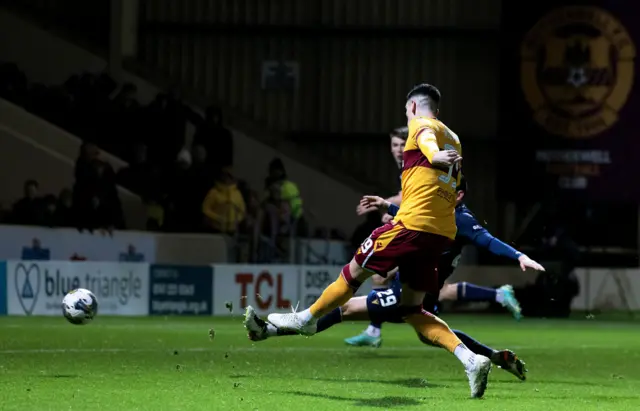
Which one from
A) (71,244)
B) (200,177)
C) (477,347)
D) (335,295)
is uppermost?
(200,177)

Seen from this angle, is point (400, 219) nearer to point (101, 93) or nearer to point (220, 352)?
point (220, 352)

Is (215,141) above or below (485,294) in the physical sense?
above

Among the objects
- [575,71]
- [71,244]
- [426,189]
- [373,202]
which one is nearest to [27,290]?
[71,244]

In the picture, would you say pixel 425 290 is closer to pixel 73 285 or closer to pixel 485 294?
pixel 485 294

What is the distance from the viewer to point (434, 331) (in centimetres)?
938

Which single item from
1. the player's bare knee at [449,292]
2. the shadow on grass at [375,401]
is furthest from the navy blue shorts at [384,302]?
the player's bare knee at [449,292]

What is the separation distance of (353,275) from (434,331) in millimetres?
666

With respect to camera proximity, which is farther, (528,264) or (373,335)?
(373,335)

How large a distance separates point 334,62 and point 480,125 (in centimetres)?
357

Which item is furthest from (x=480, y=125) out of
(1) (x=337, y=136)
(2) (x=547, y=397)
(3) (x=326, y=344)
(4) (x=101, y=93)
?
(2) (x=547, y=397)

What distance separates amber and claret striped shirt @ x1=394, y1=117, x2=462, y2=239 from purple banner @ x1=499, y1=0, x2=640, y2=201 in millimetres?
17869

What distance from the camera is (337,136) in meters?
31.1

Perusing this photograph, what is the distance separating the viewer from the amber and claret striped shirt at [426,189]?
29.9 feet

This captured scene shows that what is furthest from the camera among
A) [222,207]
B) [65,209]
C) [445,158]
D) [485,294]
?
[222,207]
